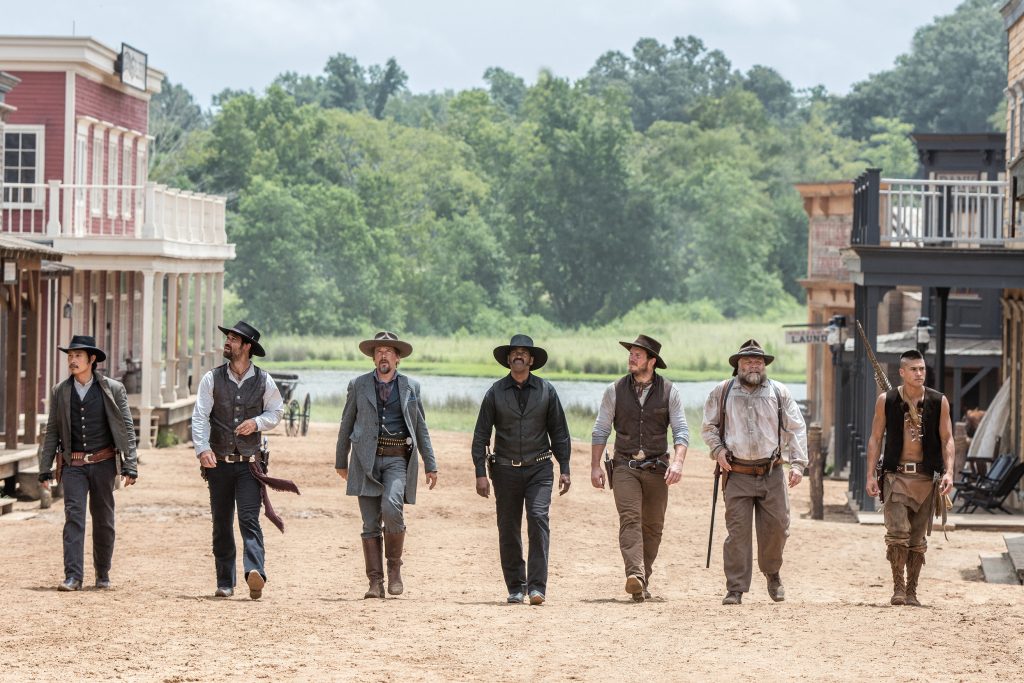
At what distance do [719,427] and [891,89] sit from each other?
11830cm

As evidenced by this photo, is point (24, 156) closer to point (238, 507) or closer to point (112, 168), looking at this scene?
point (112, 168)

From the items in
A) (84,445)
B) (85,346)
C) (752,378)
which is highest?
(85,346)

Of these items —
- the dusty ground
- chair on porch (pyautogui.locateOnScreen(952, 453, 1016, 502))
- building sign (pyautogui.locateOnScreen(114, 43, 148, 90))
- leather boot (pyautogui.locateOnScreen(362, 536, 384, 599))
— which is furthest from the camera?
building sign (pyautogui.locateOnScreen(114, 43, 148, 90))

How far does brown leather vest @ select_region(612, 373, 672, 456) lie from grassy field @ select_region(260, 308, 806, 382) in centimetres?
5553

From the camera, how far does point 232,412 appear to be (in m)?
13.1


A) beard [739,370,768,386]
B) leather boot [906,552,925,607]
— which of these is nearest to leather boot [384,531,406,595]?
beard [739,370,768,386]

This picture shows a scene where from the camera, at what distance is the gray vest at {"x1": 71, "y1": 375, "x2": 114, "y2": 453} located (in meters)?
13.6

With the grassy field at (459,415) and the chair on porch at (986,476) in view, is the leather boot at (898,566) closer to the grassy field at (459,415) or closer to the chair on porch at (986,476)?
the chair on porch at (986,476)

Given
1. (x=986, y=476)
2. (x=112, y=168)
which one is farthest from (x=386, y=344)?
(x=112, y=168)

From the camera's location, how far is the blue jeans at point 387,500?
1332 cm

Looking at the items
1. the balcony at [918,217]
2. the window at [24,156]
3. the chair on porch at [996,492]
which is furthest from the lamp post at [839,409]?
the window at [24,156]

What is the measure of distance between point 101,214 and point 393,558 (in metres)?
21.2

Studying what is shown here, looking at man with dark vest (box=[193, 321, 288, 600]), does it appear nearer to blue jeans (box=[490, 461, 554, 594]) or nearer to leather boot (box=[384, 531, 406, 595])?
leather boot (box=[384, 531, 406, 595])

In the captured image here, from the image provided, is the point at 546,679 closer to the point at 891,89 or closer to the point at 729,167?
the point at 729,167
